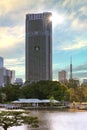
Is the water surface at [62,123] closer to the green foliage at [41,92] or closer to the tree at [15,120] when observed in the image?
the tree at [15,120]

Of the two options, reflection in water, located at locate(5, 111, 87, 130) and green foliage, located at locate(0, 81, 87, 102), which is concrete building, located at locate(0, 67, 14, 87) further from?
reflection in water, located at locate(5, 111, 87, 130)

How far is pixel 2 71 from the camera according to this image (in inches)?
6703

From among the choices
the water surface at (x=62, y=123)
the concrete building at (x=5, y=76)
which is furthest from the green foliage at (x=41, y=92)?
the concrete building at (x=5, y=76)

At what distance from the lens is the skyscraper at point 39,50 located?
152 meters

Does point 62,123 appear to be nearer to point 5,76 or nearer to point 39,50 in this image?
point 39,50

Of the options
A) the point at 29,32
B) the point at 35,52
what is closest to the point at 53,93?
the point at 35,52

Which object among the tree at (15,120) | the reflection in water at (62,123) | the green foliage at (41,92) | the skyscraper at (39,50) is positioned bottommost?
the reflection in water at (62,123)

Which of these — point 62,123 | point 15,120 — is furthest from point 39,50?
point 15,120

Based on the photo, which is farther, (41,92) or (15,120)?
(41,92)

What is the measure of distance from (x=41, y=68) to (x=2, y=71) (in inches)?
937

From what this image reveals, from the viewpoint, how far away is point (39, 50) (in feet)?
505

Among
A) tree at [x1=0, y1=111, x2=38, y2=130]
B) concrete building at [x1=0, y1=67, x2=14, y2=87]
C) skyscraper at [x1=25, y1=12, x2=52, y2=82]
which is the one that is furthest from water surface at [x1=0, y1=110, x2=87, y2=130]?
concrete building at [x1=0, y1=67, x2=14, y2=87]

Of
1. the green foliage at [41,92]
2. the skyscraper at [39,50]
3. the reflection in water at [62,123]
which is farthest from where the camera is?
the skyscraper at [39,50]

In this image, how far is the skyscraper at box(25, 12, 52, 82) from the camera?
152250 millimetres
